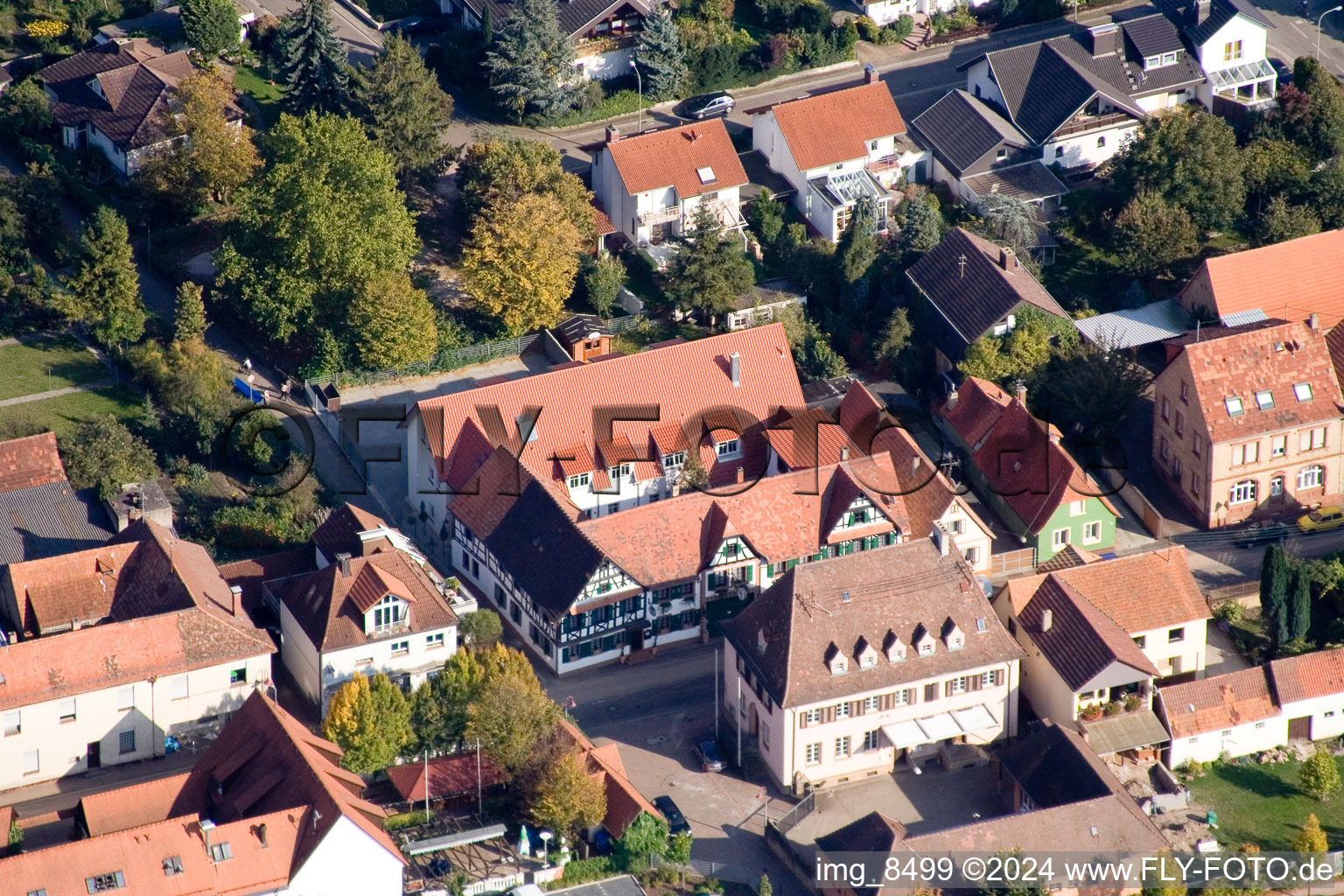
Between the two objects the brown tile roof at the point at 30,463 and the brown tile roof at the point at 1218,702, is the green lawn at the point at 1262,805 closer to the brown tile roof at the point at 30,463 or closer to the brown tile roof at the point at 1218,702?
the brown tile roof at the point at 1218,702

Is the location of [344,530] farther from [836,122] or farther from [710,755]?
[836,122]

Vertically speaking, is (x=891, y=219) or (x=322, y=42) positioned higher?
(x=322, y=42)

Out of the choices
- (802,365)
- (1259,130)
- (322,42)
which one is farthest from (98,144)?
(1259,130)

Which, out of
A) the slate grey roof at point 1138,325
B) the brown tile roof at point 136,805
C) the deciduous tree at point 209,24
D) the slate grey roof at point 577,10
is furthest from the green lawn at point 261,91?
the brown tile roof at point 136,805

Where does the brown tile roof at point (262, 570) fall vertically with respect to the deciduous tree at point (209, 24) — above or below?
below

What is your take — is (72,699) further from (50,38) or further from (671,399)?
(50,38)

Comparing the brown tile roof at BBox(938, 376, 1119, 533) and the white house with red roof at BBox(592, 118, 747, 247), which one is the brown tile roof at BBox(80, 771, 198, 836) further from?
the white house with red roof at BBox(592, 118, 747, 247)
